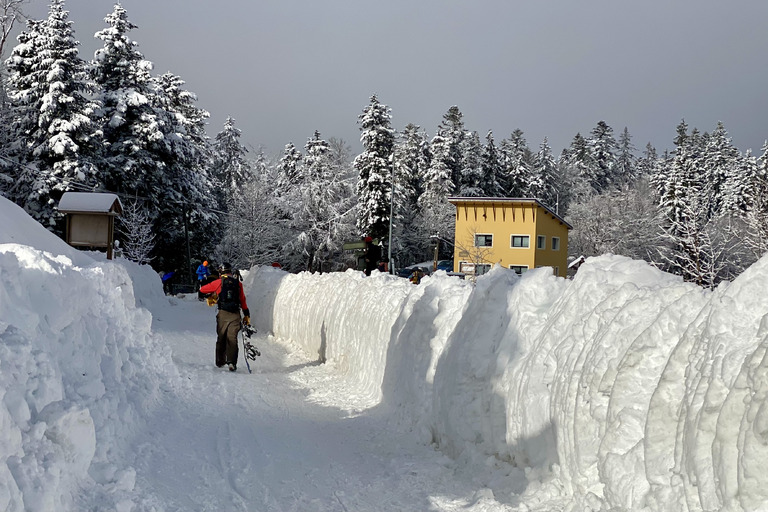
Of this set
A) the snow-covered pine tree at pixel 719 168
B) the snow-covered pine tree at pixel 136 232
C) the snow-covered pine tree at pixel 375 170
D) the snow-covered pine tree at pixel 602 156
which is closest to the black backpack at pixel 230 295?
the snow-covered pine tree at pixel 136 232

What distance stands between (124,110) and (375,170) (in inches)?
917

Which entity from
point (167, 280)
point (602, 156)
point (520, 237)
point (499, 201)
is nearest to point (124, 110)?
point (167, 280)

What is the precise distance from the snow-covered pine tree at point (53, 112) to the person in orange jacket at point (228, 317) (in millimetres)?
25202

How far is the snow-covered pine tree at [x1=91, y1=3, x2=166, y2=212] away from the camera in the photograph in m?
39.3

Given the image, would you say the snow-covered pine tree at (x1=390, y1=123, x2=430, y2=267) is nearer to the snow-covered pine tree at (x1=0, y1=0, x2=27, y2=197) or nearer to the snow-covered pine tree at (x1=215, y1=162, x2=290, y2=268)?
the snow-covered pine tree at (x1=215, y1=162, x2=290, y2=268)

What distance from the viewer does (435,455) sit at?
22.1 feet

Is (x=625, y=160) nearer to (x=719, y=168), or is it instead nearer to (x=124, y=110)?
(x=719, y=168)

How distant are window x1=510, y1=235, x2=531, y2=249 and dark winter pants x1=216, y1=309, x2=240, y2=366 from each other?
134 feet

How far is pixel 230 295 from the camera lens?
39.9 ft

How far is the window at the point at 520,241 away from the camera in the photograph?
1992 inches

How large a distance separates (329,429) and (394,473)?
180 centimetres

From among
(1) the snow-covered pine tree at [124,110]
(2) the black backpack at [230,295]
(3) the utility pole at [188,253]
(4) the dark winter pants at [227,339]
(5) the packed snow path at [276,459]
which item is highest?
(1) the snow-covered pine tree at [124,110]

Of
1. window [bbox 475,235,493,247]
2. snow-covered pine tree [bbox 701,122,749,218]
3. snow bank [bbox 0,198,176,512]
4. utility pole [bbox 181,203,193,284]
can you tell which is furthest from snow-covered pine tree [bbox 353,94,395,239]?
snow bank [bbox 0,198,176,512]

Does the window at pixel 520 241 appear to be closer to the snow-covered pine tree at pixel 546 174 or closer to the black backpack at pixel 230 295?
the snow-covered pine tree at pixel 546 174
